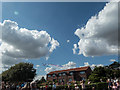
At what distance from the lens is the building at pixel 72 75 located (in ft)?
134

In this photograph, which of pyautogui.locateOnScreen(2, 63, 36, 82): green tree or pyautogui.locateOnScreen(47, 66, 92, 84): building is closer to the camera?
pyautogui.locateOnScreen(2, 63, 36, 82): green tree

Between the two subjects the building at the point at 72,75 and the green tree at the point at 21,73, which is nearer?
the green tree at the point at 21,73

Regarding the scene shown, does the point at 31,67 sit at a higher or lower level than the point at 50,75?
higher

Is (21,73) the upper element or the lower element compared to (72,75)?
upper

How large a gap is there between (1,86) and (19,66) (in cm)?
2354

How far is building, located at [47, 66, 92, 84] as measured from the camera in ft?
134

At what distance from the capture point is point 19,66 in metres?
36.5

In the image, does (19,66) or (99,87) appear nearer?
(99,87)

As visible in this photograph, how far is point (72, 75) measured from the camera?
4312 centimetres

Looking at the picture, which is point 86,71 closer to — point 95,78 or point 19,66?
point 95,78

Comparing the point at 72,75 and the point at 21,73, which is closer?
the point at 21,73

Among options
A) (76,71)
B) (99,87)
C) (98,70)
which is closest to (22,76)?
(76,71)

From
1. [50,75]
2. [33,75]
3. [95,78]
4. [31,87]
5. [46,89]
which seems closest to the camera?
[31,87]

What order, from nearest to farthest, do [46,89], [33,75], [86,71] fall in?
[46,89], [33,75], [86,71]
